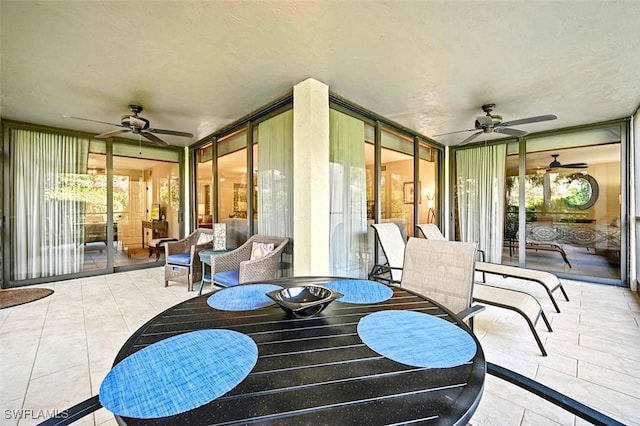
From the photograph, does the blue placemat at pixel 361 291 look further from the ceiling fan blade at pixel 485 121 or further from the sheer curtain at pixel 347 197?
the ceiling fan blade at pixel 485 121

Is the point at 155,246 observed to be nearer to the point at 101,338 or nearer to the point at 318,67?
the point at 101,338

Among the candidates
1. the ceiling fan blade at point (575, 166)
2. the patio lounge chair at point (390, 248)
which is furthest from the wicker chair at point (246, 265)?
the ceiling fan blade at point (575, 166)

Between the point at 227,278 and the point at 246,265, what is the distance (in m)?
0.48

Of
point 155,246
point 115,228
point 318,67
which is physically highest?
point 318,67

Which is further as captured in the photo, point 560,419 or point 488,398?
point 488,398

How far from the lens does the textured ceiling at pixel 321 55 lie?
1989 millimetres

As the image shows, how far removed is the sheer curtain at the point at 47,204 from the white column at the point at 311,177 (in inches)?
169

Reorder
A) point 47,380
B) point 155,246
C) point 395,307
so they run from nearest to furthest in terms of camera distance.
Answer: point 395,307 < point 47,380 < point 155,246

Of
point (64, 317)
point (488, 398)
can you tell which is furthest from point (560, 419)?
point (64, 317)

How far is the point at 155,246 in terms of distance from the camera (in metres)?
5.80

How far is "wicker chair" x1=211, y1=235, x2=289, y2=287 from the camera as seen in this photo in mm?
2955

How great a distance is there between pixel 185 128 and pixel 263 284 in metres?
4.16

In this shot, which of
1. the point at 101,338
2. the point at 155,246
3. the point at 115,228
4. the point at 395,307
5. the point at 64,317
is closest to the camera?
the point at 395,307

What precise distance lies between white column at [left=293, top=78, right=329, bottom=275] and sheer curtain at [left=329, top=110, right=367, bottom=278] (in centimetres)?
35
